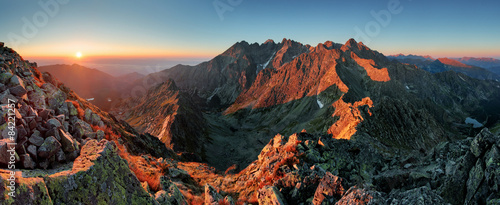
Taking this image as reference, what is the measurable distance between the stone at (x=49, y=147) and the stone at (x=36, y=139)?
0.71 feet

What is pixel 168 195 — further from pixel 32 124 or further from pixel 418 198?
pixel 418 198

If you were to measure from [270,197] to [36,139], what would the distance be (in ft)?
42.2

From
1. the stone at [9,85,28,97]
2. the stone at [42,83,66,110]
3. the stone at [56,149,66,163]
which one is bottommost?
the stone at [56,149,66,163]

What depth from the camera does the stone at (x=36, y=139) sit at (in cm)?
984

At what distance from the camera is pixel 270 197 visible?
1355 centimetres

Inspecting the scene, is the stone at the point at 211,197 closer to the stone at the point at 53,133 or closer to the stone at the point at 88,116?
the stone at the point at 53,133

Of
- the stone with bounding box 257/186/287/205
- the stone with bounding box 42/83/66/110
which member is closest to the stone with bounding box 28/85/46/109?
the stone with bounding box 42/83/66/110

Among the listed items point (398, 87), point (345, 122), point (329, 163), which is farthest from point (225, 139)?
point (398, 87)

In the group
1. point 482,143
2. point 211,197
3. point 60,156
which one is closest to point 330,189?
point 211,197

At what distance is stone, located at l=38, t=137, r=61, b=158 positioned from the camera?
982cm

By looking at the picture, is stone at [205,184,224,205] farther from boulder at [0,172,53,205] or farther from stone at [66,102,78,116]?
stone at [66,102,78,116]

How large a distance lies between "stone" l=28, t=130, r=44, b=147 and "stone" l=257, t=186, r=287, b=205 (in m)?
12.4

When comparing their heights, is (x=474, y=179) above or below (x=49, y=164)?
below

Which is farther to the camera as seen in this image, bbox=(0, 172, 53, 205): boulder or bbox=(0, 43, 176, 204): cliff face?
bbox=(0, 43, 176, 204): cliff face
